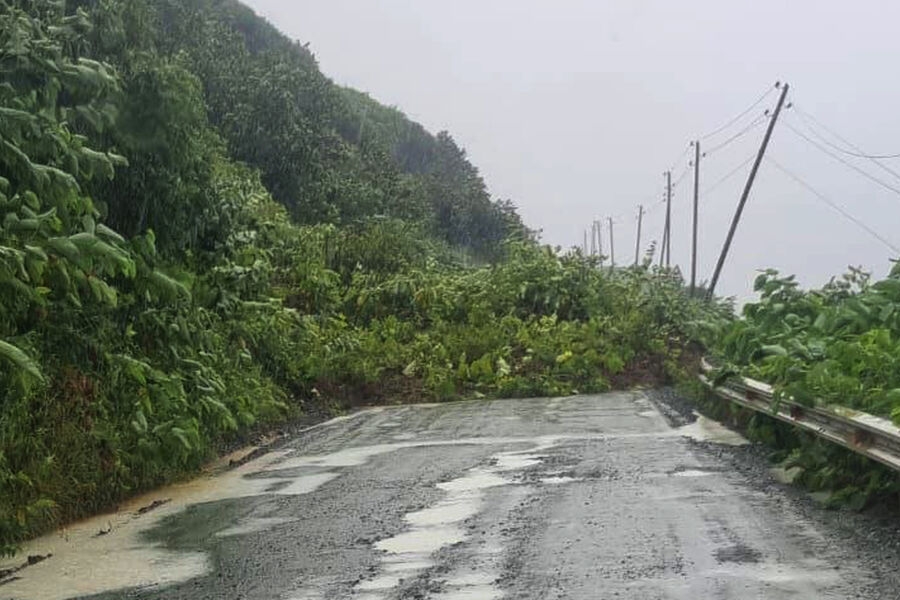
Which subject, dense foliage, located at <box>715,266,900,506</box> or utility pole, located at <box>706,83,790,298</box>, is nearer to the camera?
dense foliage, located at <box>715,266,900,506</box>

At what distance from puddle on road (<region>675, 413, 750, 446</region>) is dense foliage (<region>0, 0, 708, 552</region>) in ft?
20.0

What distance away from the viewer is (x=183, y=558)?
7.98 metres

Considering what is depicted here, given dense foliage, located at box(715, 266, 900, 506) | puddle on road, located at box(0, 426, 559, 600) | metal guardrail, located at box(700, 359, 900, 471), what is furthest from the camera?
dense foliage, located at box(715, 266, 900, 506)

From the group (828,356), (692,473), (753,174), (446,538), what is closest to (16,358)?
(446,538)

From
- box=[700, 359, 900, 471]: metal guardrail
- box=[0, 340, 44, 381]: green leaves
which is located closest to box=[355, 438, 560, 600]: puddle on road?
box=[700, 359, 900, 471]: metal guardrail

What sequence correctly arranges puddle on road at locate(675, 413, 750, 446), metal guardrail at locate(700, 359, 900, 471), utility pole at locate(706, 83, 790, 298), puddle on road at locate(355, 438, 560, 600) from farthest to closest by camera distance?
utility pole at locate(706, 83, 790, 298) < puddle on road at locate(675, 413, 750, 446) < metal guardrail at locate(700, 359, 900, 471) < puddle on road at locate(355, 438, 560, 600)

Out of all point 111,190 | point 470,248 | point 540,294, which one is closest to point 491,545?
point 111,190

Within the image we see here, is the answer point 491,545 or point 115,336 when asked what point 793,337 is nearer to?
point 491,545

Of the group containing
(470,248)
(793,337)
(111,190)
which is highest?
(470,248)

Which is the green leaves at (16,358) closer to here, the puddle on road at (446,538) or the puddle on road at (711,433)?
the puddle on road at (446,538)

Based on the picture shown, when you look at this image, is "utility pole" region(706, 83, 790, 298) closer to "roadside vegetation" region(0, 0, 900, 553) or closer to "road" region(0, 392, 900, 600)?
"roadside vegetation" region(0, 0, 900, 553)

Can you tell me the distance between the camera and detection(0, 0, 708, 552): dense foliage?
32.6 feet

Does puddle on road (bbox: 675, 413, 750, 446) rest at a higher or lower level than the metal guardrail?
lower

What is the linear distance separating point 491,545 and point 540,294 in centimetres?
2268
